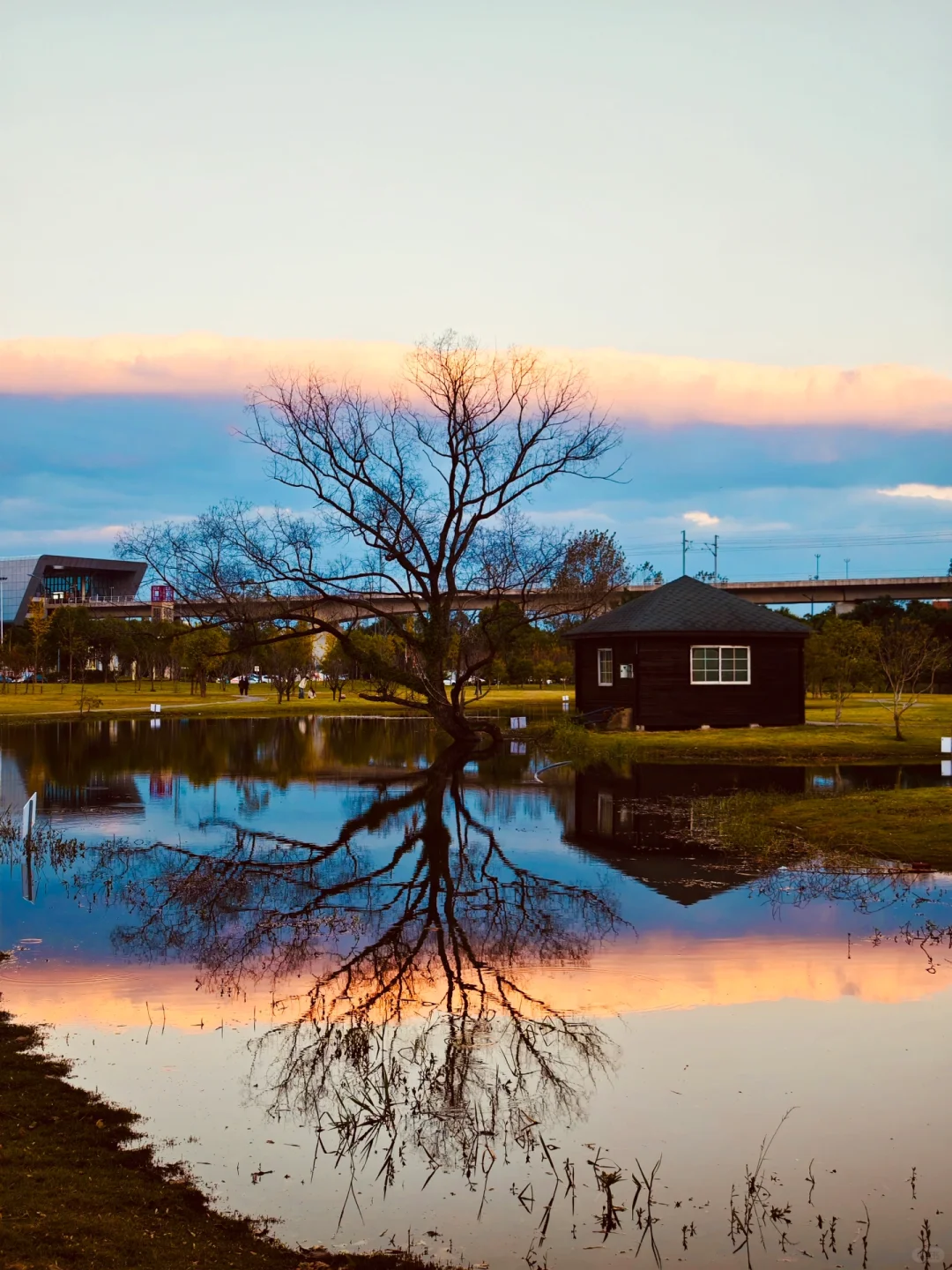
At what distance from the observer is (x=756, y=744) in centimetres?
3631

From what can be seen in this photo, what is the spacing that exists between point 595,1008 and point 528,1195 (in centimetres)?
376

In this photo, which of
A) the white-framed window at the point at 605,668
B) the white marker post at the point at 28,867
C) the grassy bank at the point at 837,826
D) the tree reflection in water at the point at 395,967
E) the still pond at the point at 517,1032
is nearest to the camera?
the still pond at the point at 517,1032

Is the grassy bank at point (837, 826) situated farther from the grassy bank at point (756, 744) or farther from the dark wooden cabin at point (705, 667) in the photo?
the dark wooden cabin at point (705, 667)

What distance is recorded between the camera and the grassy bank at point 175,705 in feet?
204

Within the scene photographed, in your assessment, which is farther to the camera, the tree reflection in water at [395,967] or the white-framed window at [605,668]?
the white-framed window at [605,668]

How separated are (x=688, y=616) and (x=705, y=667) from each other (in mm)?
1888

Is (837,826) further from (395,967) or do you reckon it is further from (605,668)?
(605,668)

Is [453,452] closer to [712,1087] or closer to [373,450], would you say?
[373,450]

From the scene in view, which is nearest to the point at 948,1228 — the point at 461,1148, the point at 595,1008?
the point at 461,1148

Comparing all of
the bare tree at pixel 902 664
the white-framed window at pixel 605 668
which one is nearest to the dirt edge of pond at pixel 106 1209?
the bare tree at pixel 902 664

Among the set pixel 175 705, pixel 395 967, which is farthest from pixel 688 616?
pixel 175 705

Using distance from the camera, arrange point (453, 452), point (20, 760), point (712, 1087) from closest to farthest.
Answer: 1. point (712, 1087)
2. point (20, 760)
3. point (453, 452)

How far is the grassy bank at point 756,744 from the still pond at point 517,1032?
1415cm

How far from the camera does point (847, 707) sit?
193ft
